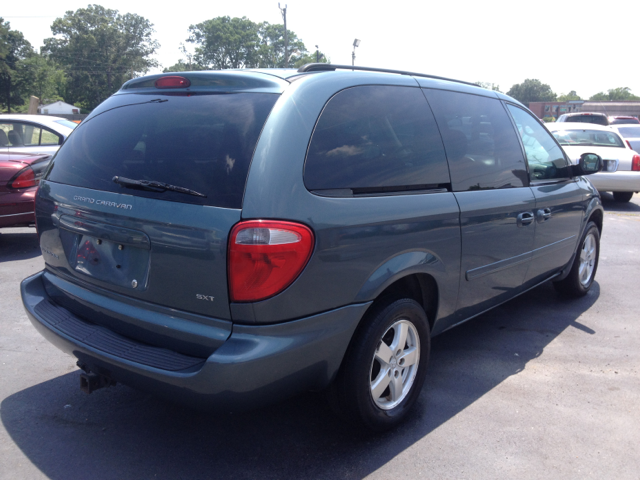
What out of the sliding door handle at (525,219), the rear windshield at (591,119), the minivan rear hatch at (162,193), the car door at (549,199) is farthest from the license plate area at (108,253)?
the rear windshield at (591,119)

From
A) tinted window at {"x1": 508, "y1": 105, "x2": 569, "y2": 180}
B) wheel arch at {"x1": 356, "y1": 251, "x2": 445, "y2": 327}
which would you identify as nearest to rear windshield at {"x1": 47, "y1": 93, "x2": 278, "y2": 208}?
wheel arch at {"x1": 356, "y1": 251, "x2": 445, "y2": 327}

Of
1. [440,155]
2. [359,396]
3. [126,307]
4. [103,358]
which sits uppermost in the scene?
[440,155]

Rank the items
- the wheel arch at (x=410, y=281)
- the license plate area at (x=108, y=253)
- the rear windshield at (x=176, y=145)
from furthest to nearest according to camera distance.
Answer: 1. the wheel arch at (x=410, y=281)
2. the license plate area at (x=108, y=253)
3. the rear windshield at (x=176, y=145)

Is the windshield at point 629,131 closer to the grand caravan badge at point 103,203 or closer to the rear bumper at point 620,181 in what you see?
the rear bumper at point 620,181

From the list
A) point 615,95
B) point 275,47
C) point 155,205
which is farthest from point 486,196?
point 615,95

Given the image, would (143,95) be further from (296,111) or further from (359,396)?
(359,396)

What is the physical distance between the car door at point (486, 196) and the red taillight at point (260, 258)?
1318 mm

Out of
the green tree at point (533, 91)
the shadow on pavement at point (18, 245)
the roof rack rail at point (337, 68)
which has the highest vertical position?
the green tree at point (533, 91)

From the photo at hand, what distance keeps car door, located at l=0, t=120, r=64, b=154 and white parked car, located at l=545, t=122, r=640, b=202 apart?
9.05 meters

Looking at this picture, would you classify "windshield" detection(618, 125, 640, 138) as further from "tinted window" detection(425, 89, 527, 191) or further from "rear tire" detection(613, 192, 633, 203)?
"tinted window" detection(425, 89, 527, 191)

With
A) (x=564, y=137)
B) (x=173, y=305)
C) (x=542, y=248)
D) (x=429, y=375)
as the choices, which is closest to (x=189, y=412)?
(x=173, y=305)

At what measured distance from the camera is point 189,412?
3.02m

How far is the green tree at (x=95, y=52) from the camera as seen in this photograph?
89.6m

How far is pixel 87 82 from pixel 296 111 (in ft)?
329
